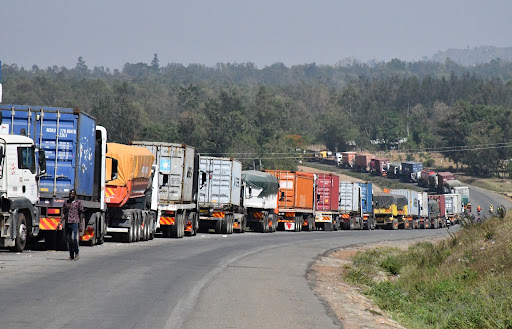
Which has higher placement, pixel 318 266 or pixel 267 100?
pixel 267 100

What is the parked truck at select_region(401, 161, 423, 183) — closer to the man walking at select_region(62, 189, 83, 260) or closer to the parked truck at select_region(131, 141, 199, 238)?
the parked truck at select_region(131, 141, 199, 238)

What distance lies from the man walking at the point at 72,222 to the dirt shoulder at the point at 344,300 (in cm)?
549

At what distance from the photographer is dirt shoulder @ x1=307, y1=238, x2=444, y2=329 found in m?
13.2

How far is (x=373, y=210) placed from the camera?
6875cm

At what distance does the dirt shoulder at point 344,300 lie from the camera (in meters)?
13.2

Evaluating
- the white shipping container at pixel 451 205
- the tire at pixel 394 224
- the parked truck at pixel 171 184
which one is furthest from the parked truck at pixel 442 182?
the parked truck at pixel 171 184

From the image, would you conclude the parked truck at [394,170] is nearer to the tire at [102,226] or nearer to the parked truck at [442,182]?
the parked truck at [442,182]

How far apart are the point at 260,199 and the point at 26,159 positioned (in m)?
25.3

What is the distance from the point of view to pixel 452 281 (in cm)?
1969

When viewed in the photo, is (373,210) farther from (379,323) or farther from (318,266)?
(379,323)

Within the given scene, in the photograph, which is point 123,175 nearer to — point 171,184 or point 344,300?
point 171,184

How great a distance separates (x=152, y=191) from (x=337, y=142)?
164m

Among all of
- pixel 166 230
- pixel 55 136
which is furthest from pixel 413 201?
pixel 55 136

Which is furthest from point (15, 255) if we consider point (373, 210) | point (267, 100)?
point (267, 100)
